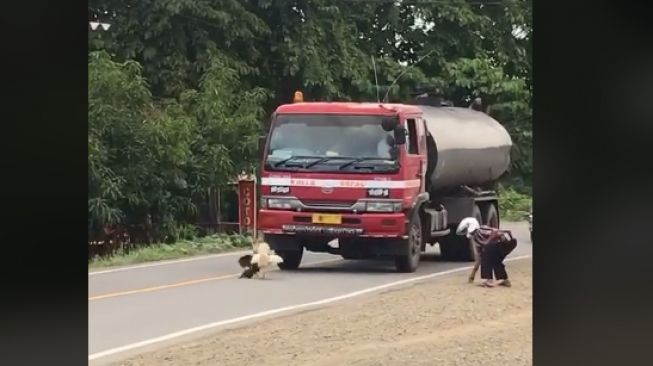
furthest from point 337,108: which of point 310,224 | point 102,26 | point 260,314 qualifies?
point 102,26

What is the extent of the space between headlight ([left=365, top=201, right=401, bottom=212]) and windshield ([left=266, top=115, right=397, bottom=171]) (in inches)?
5.8

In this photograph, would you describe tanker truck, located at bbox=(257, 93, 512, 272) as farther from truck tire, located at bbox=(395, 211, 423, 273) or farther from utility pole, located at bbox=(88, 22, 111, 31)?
utility pole, located at bbox=(88, 22, 111, 31)

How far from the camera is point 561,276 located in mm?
4398

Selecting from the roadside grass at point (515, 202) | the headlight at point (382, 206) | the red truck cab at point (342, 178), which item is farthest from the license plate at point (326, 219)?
the roadside grass at point (515, 202)

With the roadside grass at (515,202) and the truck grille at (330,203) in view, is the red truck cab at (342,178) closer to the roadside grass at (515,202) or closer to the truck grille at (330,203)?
the truck grille at (330,203)

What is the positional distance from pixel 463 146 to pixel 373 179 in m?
0.44

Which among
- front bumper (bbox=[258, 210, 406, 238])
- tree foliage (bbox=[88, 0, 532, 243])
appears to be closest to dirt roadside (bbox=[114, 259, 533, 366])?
front bumper (bbox=[258, 210, 406, 238])

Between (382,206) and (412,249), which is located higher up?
(382,206)

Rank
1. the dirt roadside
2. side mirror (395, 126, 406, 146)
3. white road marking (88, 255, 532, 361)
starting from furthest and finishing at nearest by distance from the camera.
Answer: side mirror (395, 126, 406, 146) → the dirt roadside → white road marking (88, 255, 532, 361)

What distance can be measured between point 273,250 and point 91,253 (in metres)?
0.77

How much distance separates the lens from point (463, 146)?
14.9 ft

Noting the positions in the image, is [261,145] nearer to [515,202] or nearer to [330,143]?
[330,143]

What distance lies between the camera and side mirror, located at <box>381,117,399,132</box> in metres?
4.41

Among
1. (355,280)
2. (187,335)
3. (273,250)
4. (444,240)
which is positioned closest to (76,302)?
(187,335)
